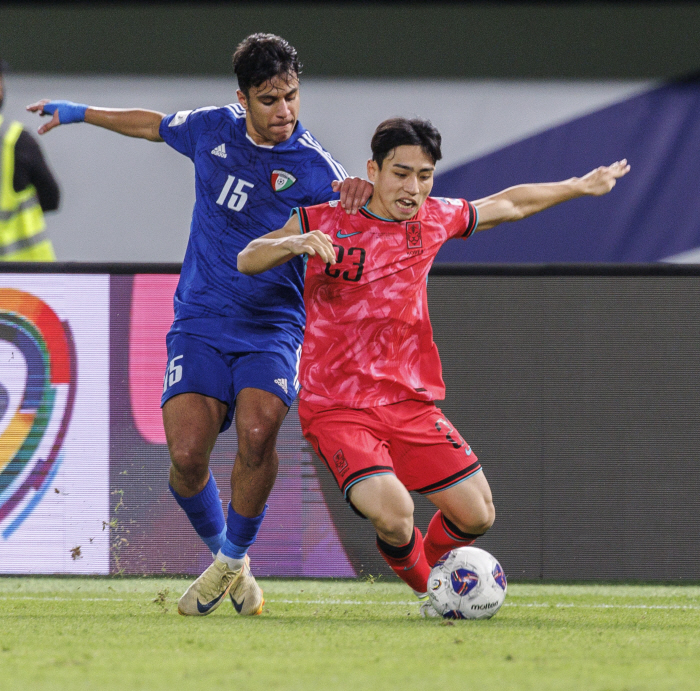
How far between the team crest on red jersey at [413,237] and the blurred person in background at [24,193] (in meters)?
3.36

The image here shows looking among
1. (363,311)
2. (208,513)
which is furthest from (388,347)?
(208,513)

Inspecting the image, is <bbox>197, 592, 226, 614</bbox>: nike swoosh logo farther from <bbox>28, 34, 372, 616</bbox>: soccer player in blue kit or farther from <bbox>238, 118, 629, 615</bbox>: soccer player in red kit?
<bbox>238, 118, 629, 615</bbox>: soccer player in red kit

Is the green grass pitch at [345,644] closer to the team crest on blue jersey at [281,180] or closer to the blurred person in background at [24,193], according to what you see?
the team crest on blue jersey at [281,180]

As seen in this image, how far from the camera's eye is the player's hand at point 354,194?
3.99 metres

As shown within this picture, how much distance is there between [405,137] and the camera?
399cm

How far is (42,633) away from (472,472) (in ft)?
5.38

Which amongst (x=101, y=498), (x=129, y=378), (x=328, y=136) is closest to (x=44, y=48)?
(x=328, y=136)

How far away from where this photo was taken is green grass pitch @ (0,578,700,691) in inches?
107

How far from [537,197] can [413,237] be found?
20.7 inches

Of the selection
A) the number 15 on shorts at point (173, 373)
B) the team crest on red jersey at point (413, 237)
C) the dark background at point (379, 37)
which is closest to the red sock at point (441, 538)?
the team crest on red jersey at point (413, 237)

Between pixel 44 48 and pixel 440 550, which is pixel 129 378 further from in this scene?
pixel 44 48

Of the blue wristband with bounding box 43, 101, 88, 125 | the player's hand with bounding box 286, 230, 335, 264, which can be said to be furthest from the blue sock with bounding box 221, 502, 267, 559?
the blue wristband with bounding box 43, 101, 88, 125

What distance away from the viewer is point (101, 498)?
5.27 m

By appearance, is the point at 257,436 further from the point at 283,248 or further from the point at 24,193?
the point at 24,193
